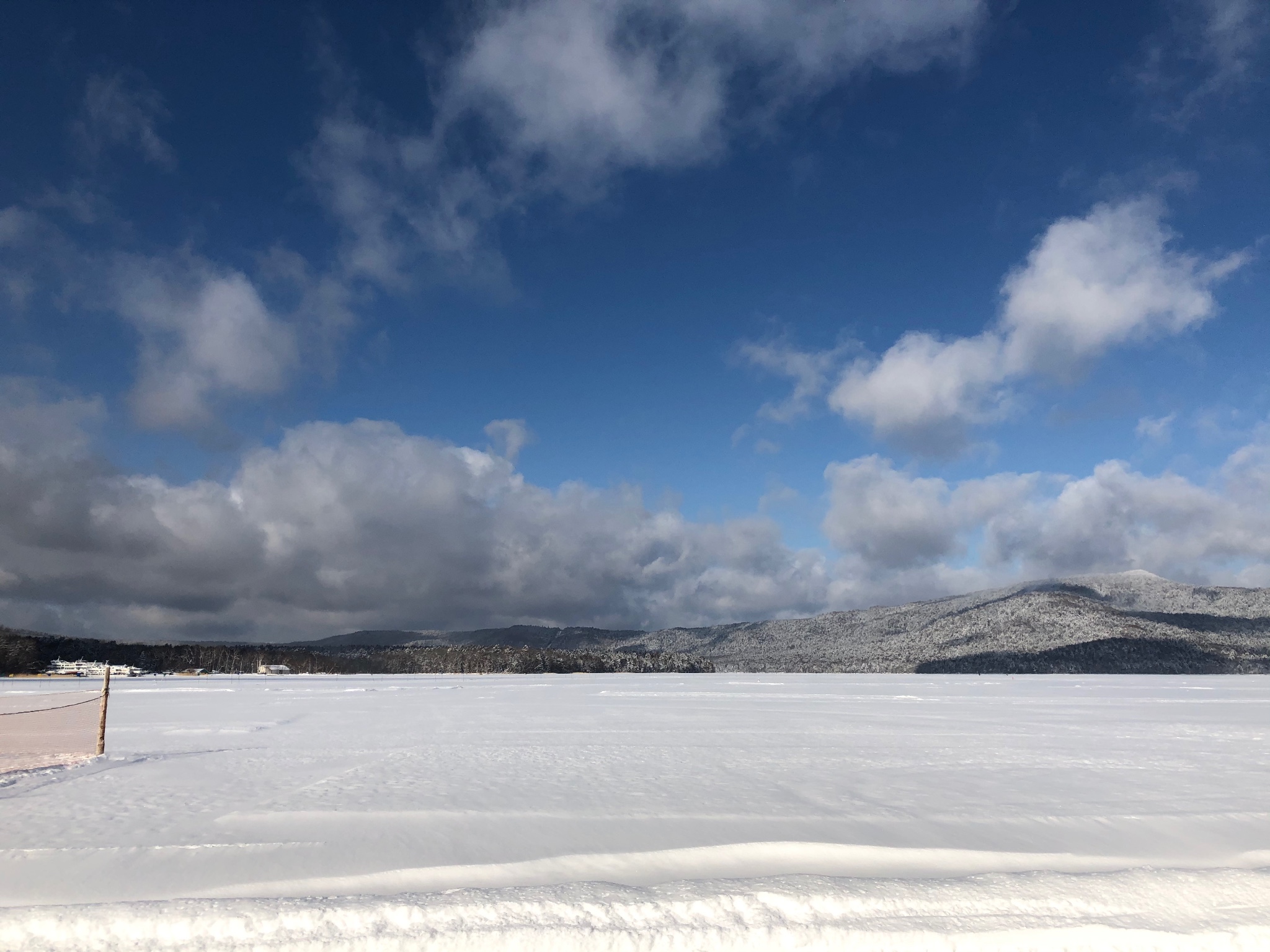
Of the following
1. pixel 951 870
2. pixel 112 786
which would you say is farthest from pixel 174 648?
pixel 951 870

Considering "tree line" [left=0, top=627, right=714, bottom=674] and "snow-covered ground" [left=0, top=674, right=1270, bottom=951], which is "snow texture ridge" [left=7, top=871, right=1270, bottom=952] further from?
"tree line" [left=0, top=627, right=714, bottom=674]

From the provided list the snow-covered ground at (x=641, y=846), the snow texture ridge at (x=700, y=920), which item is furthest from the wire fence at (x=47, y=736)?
the snow texture ridge at (x=700, y=920)

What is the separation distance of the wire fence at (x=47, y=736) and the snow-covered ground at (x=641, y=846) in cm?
118

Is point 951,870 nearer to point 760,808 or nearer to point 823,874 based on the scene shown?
point 823,874

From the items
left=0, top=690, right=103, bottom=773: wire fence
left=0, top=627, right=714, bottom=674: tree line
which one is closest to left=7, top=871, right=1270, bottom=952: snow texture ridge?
left=0, top=690, right=103, bottom=773: wire fence

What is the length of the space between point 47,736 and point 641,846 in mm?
23983

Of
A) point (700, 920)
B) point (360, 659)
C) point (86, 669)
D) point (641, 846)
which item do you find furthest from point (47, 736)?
point (360, 659)

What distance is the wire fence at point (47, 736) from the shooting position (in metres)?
16.6

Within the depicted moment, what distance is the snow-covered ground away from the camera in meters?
6.65

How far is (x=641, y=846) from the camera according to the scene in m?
9.17

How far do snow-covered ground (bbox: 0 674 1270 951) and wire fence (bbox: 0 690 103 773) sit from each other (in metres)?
1.18

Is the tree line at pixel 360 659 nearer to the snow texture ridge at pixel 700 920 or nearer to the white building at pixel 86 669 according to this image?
the white building at pixel 86 669

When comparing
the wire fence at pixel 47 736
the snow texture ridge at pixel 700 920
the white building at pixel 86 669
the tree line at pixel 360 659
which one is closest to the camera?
the snow texture ridge at pixel 700 920

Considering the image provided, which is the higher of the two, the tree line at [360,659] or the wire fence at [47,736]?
the wire fence at [47,736]
